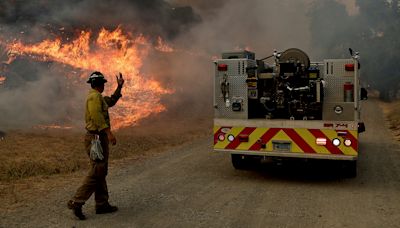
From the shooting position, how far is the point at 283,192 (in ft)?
24.8

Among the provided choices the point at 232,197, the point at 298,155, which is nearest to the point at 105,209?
the point at 232,197

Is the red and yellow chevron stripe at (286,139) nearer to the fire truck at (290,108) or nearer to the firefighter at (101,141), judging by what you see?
the fire truck at (290,108)

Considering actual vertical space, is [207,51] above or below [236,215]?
above

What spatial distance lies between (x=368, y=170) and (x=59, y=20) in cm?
1915

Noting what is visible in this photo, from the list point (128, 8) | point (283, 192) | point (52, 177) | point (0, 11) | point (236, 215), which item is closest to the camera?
point (236, 215)

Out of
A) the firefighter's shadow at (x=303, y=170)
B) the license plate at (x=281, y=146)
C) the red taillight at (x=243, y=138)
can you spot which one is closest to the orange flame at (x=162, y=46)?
the firefighter's shadow at (x=303, y=170)

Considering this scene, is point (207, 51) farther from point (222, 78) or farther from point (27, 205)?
point (27, 205)

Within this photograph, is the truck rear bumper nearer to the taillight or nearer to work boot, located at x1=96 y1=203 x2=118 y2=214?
the taillight

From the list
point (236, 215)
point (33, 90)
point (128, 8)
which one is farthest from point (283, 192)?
point (128, 8)

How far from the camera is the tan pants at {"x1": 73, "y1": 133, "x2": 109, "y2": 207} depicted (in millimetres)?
5906

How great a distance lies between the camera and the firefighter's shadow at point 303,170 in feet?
28.4

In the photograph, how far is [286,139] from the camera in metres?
8.03

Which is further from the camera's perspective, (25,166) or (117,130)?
(117,130)

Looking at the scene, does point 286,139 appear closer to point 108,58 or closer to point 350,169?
point 350,169
